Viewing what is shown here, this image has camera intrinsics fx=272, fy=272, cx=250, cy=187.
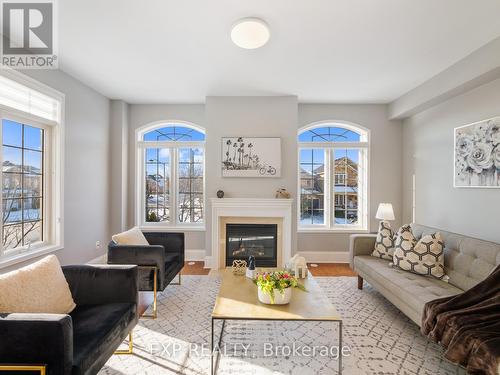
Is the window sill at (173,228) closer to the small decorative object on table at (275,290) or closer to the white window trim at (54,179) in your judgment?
the white window trim at (54,179)

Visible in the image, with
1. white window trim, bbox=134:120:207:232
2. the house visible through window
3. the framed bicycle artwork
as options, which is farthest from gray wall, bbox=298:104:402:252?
the house visible through window

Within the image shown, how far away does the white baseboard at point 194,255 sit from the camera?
4.93m

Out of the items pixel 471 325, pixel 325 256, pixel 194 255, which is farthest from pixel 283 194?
pixel 471 325

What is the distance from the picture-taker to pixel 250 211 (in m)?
4.36

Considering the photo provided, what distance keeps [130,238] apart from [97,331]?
1638mm

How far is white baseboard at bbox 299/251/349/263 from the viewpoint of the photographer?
15.9ft

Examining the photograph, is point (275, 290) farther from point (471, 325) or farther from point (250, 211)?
point (250, 211)

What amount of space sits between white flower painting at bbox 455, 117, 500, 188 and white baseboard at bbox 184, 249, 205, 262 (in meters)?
4.01

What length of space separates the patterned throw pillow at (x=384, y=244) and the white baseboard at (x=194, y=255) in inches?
114

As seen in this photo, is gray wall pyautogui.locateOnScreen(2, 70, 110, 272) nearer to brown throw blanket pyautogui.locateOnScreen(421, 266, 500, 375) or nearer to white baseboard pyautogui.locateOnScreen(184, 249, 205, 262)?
white baseboard pyautogui.locateOnScreen(184, 249, 205, 262)

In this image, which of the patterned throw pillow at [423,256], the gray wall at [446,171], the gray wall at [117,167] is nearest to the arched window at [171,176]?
the gray wall at [117,167]

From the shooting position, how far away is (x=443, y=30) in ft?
8.36

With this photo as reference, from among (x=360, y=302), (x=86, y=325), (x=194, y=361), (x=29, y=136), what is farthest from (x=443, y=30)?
(x=29, y=136)

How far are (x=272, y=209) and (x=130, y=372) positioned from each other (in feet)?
9.35
